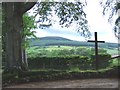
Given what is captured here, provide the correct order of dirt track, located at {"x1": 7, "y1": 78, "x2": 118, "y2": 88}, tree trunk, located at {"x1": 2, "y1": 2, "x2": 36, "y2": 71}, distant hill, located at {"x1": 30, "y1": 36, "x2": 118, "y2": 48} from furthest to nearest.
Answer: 1. tree trunk, located at {"x1": 2, "y1": 2, "x2": 36, "y2": 71}
2. distant hill, located at {"x1": 30, "y1": 36, "x2": 118, "y2": 48}
3. dirt track, located at {"x1": 7, "y1": 78, "x2": 118, "y2": 88}

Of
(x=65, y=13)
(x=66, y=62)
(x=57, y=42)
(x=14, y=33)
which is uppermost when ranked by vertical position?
(x=65, y=13)

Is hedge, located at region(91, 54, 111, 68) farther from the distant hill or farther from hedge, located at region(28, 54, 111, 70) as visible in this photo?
the distant hill

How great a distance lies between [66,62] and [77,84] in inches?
15.1

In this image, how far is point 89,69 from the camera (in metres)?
4.14

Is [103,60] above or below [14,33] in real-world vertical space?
below

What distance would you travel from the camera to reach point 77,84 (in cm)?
385

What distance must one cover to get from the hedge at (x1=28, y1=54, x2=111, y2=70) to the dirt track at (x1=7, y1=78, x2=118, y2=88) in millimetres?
241

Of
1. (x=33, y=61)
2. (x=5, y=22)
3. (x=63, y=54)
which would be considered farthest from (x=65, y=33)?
(x=5, y=22)

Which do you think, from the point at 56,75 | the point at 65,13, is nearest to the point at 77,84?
the point at 56,75

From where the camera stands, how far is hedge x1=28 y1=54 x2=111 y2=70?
13.5 ft

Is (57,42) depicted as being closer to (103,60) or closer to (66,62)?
(66,62)

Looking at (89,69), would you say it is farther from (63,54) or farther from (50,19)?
(50,19)

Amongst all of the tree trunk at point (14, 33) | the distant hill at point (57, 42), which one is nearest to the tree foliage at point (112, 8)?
the distant hill at point (57, 42)

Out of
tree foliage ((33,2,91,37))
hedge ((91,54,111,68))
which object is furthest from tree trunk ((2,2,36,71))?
hedge ((91,54,111,68))
